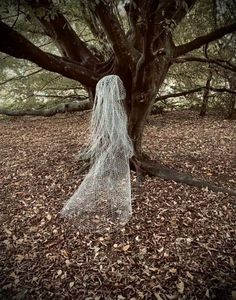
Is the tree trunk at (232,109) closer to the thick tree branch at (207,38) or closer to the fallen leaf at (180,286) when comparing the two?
the thick tree branch at (207,38)

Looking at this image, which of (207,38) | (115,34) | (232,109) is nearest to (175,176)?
(207,38)

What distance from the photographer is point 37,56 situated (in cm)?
367

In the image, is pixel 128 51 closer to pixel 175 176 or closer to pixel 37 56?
pixel 37 56

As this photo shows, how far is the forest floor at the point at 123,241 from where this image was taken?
2973 mm

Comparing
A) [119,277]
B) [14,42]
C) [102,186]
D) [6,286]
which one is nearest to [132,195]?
[102,186]

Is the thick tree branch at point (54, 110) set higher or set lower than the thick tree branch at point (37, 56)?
lower

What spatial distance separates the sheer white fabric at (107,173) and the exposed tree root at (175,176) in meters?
0.35

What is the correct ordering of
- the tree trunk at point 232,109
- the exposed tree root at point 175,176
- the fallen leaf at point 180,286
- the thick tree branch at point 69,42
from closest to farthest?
1. the fallen leaf at point 180,286
2. the exposed tree root at point 175,176
3. the thick tree branch at point 69,42
4. the tree trunk at point 232,109

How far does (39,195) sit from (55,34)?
8.16ft

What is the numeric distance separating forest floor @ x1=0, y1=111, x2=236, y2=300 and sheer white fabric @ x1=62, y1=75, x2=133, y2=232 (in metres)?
0.17

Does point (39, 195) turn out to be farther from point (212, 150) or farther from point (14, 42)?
point (212, 150)

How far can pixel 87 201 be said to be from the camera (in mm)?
4094

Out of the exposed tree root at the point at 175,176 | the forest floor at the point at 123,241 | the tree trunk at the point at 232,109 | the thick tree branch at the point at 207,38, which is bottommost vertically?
the forest floor at the point at 123,241

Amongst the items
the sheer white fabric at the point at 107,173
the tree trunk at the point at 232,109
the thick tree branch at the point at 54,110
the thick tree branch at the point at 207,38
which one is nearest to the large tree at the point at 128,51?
the thick tree branch at the point at 207,38
